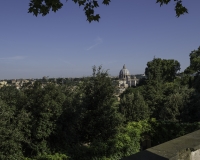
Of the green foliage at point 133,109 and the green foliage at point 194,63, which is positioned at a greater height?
the green foliage at point 194,63

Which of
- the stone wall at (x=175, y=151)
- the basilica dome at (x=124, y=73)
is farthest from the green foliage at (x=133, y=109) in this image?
the basilica dome at (x=124, y=73)

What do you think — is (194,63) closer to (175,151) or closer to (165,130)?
(165,130)

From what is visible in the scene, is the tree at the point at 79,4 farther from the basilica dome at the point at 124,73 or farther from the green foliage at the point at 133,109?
the basilica dome at the point at 124,73

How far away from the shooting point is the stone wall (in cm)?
253

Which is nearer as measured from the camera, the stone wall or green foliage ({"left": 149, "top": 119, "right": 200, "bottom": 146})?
the stone wall

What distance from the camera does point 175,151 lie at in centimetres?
272

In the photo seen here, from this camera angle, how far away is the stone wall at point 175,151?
2.53 meters

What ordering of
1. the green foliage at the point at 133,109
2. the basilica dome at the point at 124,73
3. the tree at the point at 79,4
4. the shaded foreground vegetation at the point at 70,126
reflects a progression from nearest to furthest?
the tree at the point at 79,4
the shaded foreground vegetation at the point at 70,126
the green foliage at the point at 133,109
the basilica dome at the point at 124,73

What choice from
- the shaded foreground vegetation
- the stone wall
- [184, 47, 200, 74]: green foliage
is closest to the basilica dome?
[184, 47, 200, 74]: green foliage

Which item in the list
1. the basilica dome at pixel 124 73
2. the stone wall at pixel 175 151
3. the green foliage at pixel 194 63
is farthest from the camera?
the basilica dome at pixel 124 73

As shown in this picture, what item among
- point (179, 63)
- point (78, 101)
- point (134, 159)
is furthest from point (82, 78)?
point (179, 63)

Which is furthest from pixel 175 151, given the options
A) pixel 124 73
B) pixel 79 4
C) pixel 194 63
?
pixel 124 73

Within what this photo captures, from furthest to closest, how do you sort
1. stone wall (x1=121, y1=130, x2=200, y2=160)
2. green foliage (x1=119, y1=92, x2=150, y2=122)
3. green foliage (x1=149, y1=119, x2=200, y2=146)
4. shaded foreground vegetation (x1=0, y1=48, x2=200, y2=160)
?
green foliage (x1=119, y1=92, x2=150, y2=122), green foliage (x1=149, y1=119, x2=200, y2=146), shaded foreground vegetation (x1=0, y1=48, x2=200, y2=160), stone wall (x1=121, y1=130, x2=200, y2=160)

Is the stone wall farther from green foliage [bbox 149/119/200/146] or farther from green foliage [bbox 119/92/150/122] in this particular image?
green foliage [bbox 119/92/150/122]
